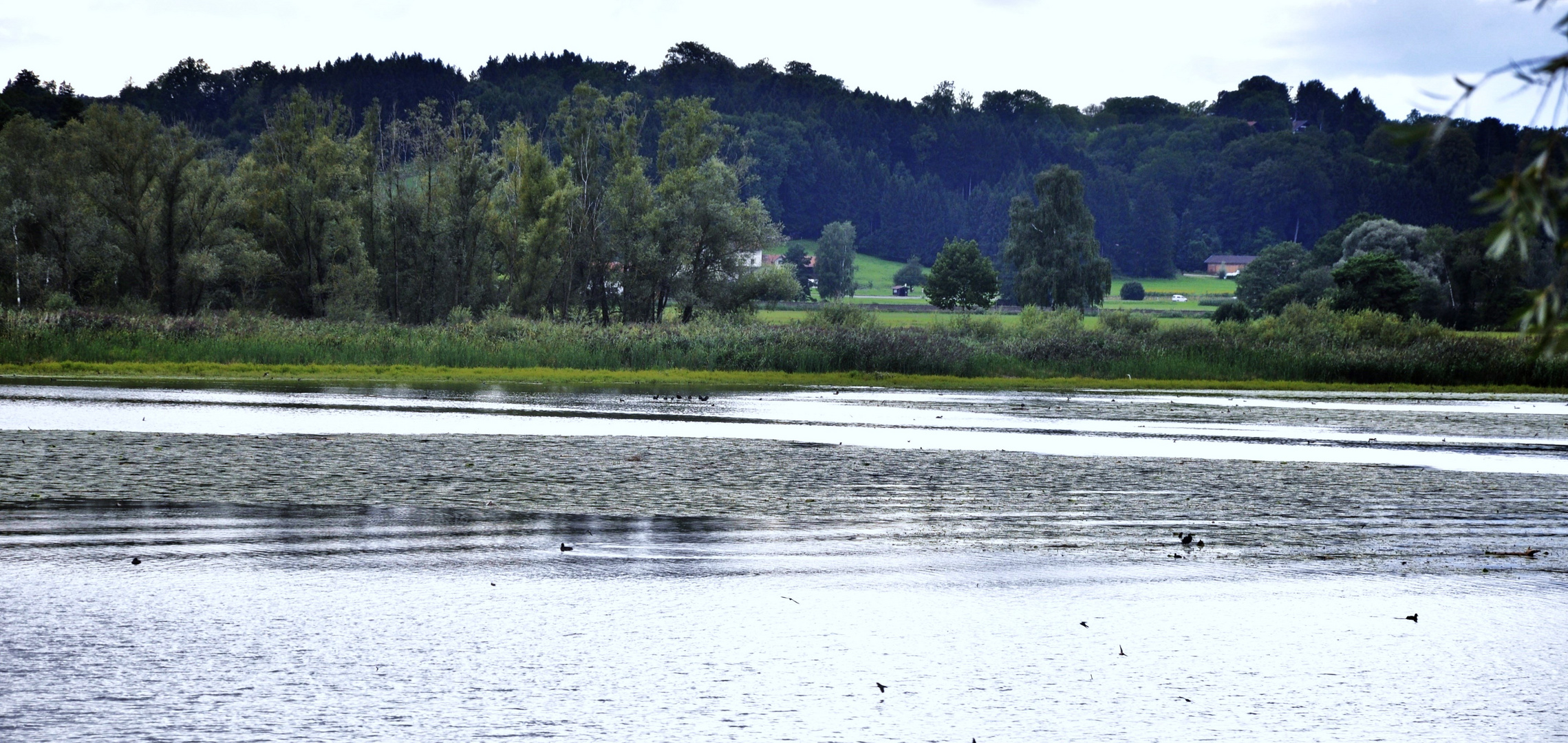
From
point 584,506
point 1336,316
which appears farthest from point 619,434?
point 1336,316

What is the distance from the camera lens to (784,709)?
7098 mm

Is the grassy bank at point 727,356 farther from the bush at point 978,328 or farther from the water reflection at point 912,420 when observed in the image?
the bush at point 978,328

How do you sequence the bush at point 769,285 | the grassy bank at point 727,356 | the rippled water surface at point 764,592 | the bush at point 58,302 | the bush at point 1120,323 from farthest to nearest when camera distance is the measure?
the bush at point 1120,323 < the bush at point 769,285 < the bush at point 58,302 < the grassy bank at point 727,356 < the rippled water surface at point 764,592

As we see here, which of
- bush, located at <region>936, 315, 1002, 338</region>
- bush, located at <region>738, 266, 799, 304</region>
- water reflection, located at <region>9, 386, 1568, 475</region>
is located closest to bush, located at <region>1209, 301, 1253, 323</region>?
bush, located at <region>936, 315, 1002, 338</region>

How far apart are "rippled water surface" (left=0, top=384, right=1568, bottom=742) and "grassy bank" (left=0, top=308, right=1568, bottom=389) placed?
2157 centimetres

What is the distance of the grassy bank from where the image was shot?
136ft

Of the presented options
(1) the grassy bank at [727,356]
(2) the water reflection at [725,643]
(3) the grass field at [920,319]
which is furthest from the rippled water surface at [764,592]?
(3) the grass field at [920,319]

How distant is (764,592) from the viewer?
391 inches

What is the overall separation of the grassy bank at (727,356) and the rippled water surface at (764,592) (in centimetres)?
2157

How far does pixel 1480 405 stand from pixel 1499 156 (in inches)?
6880

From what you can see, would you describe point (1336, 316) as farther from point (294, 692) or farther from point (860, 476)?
point (294, 692)

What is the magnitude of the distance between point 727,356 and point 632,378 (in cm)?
448

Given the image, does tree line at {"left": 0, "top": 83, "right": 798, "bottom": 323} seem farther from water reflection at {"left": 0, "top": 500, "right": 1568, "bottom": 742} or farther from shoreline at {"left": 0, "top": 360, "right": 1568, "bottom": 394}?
water reflection at {"left": 0, "top": 500, "right": 1568, "bottom": 742}

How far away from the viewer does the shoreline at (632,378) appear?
39031mm
